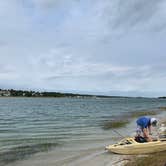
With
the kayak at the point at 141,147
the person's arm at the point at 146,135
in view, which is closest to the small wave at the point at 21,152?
the kayak at the point at 141,147

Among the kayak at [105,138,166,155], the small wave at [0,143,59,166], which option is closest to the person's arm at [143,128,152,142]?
the kayak at [105,138,166,155]

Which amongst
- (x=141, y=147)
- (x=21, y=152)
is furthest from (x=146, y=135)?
(x=21, y=152)

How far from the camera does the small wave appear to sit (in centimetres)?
1514

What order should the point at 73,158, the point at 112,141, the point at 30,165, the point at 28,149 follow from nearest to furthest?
1. the point at 30,165
2. the point at 73,158
3. the point at 28,149
4. the point at 112,141

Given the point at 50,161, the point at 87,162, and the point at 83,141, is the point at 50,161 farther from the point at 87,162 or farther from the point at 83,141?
the point at 83,141

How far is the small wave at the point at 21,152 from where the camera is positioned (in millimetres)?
15141

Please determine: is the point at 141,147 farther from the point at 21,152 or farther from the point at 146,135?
the point at 21,152

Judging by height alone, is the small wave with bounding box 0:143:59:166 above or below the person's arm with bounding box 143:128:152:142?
below

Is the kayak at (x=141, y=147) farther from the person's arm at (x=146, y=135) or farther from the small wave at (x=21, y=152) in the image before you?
the small wave at (x=21, y=152)

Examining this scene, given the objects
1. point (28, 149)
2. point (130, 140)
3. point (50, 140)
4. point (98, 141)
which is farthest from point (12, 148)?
point (130, 140)

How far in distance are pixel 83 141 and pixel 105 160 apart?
234 inches

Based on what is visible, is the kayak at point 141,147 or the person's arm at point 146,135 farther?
the person's arm at point 146,135

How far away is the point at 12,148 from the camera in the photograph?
1784cm

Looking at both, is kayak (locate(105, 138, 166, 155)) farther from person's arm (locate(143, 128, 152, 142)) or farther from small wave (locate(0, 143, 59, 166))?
small wave (locate(0, 143, 59, 166))
